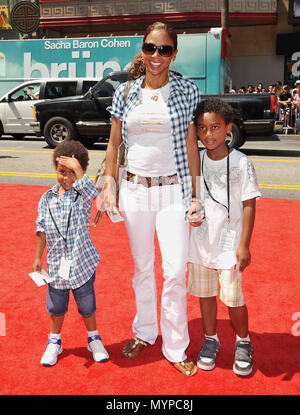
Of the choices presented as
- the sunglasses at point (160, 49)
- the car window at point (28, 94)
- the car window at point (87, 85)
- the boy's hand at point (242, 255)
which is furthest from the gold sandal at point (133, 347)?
the car window at point (28, 94)

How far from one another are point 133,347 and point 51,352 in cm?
53

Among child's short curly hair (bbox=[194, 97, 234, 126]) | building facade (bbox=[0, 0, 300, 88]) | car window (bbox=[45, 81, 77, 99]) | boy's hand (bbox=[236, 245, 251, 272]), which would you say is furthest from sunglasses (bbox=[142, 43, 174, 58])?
building facade (bbox=[0, 0, 300, 88])

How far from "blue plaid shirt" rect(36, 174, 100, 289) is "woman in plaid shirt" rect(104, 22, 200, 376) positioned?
17cm

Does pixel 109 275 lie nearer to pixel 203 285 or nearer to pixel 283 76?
pixel 203 285

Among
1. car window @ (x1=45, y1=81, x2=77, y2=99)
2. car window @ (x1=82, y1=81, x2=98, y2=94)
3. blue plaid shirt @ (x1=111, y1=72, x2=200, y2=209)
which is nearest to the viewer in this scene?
blue plaid shirt @ (x1=111, y1=72, x2=200, y2=209)

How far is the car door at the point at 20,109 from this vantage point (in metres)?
15.4

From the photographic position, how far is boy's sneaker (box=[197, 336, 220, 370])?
315 centimetres

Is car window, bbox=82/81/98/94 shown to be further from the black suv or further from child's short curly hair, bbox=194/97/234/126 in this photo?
child's short curly hair, bbox=194/97/234/126

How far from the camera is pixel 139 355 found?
3.34 m

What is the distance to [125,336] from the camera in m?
3.62

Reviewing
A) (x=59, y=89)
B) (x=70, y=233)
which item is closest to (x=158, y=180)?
(x=70, y=233)

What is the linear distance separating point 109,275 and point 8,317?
118cm
